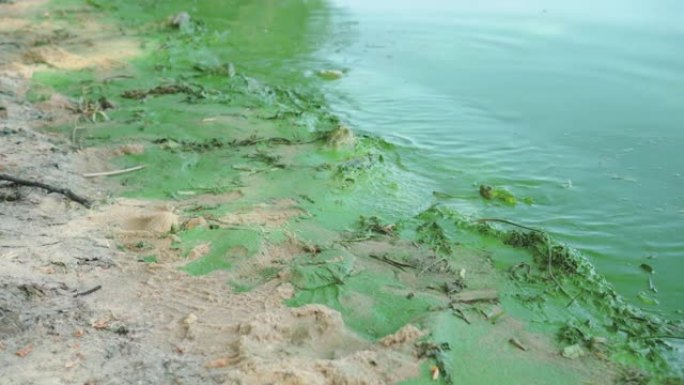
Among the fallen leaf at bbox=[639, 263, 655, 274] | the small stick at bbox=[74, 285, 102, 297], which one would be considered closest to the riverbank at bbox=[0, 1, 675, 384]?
the small stick at bbox=[74, 285, 102, 297]

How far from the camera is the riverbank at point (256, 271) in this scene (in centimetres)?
280

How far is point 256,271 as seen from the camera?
3.60 m

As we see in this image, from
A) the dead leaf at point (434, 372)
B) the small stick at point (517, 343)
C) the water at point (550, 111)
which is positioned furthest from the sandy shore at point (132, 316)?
the water at point (550, 111)

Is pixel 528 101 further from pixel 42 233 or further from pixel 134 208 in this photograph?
pixel 42 233

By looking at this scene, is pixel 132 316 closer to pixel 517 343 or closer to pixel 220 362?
pixel 220 362

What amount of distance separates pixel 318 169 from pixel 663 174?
2876 millimetres

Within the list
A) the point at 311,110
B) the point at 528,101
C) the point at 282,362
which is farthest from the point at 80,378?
the point at 528,101

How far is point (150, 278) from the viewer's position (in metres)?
3.43

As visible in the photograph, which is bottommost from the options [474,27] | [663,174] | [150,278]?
[150,278]

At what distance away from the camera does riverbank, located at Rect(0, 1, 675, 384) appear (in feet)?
9.18

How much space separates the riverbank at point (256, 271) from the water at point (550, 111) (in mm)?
530

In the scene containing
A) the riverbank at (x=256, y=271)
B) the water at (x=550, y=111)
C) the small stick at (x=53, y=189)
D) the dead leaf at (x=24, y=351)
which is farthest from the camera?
the water at (x=550, y=111)

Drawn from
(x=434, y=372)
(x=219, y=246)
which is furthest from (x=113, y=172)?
(x=434, y=372)

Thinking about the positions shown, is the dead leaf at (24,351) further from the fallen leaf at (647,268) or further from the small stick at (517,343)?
the fallen leaf at (647,268)
